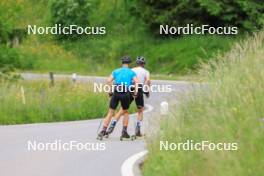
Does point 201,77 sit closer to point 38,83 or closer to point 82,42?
point 38,83

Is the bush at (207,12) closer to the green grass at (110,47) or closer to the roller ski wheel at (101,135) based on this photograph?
the green grass at (110,47)

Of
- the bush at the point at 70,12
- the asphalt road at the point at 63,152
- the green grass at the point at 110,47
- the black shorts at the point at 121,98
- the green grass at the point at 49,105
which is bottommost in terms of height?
the asphalt road at the point at 63,152

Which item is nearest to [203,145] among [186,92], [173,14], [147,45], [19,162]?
[186,92]

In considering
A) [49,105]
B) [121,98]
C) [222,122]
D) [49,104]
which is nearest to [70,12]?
[49,104]

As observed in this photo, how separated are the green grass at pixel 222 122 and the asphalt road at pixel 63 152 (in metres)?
0.81

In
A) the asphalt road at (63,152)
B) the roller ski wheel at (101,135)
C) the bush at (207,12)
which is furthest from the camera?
the bush at (207,12)

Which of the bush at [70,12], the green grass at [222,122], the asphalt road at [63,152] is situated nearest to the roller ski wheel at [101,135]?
the asphalt road at [63,152]

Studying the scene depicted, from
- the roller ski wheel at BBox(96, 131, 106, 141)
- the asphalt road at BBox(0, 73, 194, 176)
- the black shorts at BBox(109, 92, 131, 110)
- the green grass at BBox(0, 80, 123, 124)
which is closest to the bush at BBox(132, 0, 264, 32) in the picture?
the green grass at BBox(0, 80, 123, 124)

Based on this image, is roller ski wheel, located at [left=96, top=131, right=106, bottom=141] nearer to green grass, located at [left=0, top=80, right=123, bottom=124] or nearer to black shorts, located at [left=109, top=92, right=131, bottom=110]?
black shorts, located at [left=109, top=92, right=131, bottom=110]

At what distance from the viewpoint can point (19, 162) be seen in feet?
52.2

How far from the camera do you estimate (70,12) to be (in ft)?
174

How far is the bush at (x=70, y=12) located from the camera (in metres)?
53.3

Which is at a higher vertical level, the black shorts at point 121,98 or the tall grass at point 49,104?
the tall grass at point 49,104

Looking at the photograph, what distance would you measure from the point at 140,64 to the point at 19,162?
5199 millimetres
